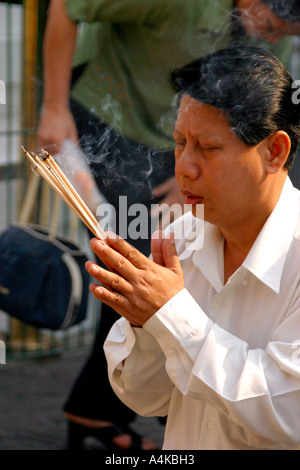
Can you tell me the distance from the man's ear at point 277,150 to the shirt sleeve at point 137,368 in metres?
0.52

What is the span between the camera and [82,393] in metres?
3.58

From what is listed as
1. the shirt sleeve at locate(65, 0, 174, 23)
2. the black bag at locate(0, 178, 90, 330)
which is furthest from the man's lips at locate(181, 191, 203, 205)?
the black bag at locate(0, 178, 90, 330)

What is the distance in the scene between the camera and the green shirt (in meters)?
3.29

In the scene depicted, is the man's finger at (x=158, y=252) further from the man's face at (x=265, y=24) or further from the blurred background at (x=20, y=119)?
the blurred background at (x=20, y=119)

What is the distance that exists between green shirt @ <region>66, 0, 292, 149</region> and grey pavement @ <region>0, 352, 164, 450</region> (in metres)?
1.49

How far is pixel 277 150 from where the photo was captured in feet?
6.84

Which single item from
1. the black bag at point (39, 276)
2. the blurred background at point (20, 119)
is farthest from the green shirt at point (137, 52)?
the blurred background at point (20, 119)

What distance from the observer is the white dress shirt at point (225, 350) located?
1.90 metres

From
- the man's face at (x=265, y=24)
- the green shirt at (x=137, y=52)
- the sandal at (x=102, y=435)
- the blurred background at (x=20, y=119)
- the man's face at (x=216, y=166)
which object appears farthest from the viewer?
the blurred background at (x=20, y=119)

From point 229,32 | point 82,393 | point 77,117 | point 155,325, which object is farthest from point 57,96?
point 155,325

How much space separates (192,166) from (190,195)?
0.08 metres

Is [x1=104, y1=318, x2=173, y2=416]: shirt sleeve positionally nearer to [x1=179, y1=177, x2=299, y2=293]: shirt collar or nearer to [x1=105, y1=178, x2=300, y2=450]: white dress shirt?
[x1=105, y1=178, x2=300, y2=450]: white dress shirt

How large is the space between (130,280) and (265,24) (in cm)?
148
